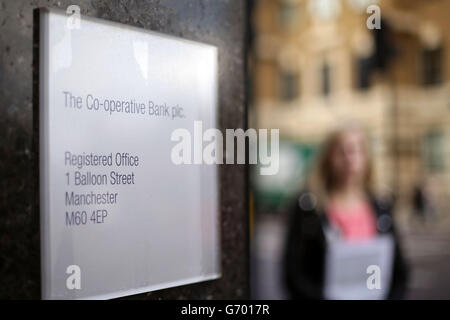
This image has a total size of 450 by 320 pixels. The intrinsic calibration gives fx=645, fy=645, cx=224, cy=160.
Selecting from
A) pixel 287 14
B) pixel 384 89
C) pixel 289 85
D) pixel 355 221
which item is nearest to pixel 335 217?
pixel 355 221

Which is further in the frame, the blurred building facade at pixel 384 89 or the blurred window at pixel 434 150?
the blurred window at pixel 434 150

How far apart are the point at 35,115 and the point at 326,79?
26.6m

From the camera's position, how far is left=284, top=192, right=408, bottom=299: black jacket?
123 inches

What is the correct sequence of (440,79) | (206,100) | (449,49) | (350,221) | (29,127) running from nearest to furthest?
1. (29,127)
2. (206,100)
3. (350,221)
4. (449,49)
5. (440,79)

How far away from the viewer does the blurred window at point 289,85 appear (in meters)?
29.6

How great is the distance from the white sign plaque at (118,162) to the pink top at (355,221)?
5.48ft

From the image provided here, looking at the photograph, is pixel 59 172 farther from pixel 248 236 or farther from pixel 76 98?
pixel 248 236

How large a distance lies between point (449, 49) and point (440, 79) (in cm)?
169

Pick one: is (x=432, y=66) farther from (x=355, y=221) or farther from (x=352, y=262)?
(x=352, y=262)

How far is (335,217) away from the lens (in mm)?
3369

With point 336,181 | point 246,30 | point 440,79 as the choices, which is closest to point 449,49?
point 440,79

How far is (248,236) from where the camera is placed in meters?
1.96
